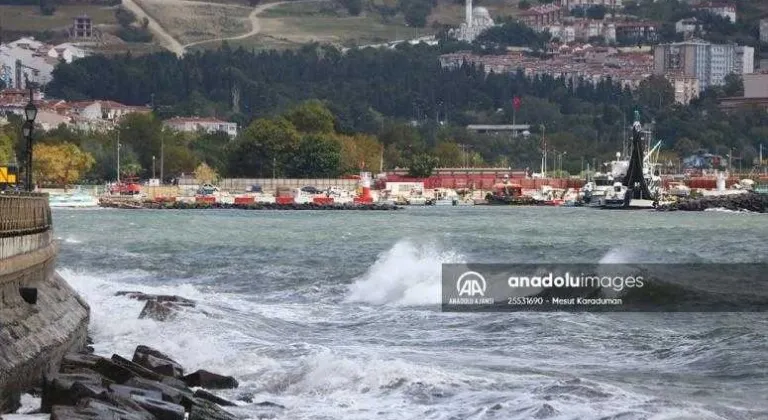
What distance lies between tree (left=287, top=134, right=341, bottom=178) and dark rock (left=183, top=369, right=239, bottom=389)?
503ft

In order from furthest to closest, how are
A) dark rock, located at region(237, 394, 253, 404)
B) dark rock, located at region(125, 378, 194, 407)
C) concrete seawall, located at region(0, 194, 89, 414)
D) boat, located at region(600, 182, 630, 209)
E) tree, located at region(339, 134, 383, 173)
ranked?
1. tree, located at region(339, 134, 383, 173)
2. boat, located at region(600, 182, 630, 209)
3. dark rock, located at region(237, 394, 253, 404)
4. concrete seawall, located at region(0, 194, 89, 414)
5. dark rock, located at region(125, 378, 194, 407)

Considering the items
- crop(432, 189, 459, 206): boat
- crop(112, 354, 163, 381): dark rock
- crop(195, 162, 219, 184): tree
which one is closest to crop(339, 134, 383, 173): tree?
crop(432, 189, 459, 206): boat

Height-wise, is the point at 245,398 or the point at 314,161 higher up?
the point at 314,161

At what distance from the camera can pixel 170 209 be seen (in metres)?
137

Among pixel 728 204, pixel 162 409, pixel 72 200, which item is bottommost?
pixel 728 204

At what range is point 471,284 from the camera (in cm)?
4203

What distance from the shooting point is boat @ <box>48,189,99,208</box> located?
428 feet

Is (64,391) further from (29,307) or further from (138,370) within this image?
(29,307)

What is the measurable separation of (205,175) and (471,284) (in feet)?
434

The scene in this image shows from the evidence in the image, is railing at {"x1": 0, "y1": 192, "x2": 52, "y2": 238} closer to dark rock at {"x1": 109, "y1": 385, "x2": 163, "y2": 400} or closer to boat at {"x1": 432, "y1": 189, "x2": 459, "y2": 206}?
dark rock at {"x1": 109, "y1": 385, "x2": 163, "y2": 400}

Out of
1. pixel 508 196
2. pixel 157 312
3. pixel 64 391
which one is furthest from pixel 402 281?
pixel 508 196

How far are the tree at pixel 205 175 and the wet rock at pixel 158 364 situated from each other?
477 feet

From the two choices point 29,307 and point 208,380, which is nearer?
point 208,380

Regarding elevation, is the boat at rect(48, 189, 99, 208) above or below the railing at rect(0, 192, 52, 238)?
below
